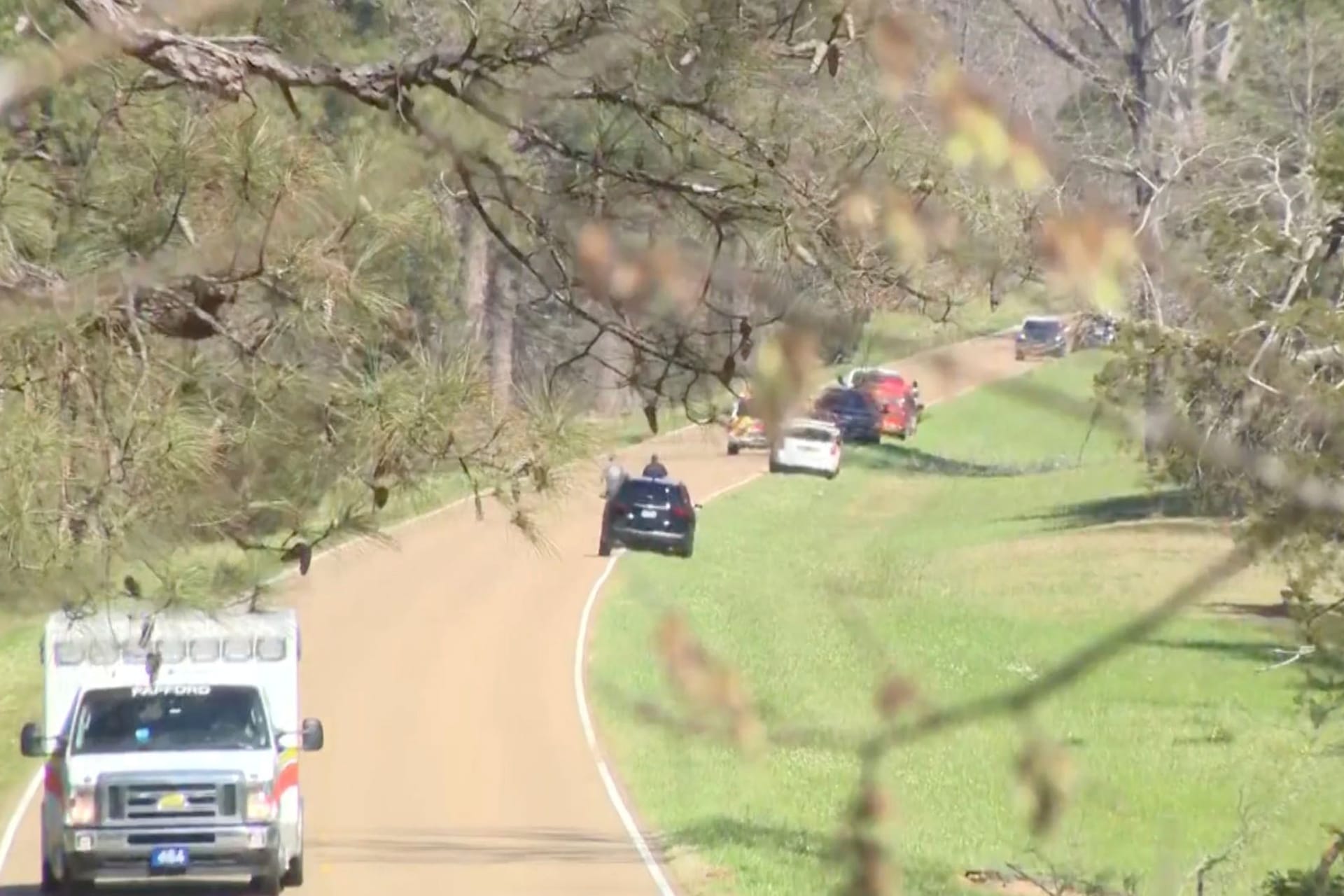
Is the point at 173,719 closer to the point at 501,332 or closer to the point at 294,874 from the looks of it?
the point at 294,874

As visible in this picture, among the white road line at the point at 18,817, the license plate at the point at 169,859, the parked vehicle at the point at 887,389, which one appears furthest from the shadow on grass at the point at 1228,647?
the parked vehicle at the point at 887,389

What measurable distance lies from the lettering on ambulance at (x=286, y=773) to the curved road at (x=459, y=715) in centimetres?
78

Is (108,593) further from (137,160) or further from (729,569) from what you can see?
(729,569)

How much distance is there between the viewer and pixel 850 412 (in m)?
4.75

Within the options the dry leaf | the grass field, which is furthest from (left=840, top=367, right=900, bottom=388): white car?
the dry leaf

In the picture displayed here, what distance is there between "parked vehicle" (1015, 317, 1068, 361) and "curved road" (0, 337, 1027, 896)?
10.2 feet

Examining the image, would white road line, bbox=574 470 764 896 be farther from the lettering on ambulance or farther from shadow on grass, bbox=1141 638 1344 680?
shadow on grass, bbox=1141 638 1344 680

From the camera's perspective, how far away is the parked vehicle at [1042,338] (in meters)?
3.33

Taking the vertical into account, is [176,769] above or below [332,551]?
below

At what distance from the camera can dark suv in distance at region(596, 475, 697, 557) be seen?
953 inches

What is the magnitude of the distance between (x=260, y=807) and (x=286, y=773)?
24.0 inches

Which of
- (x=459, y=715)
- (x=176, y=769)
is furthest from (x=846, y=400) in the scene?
(x=459, y=715)

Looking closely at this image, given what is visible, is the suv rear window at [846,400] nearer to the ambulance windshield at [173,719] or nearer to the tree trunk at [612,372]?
the tree trunk at [612,372]

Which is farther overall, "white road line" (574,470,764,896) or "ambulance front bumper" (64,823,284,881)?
"white road line" (574,470,764,896)
